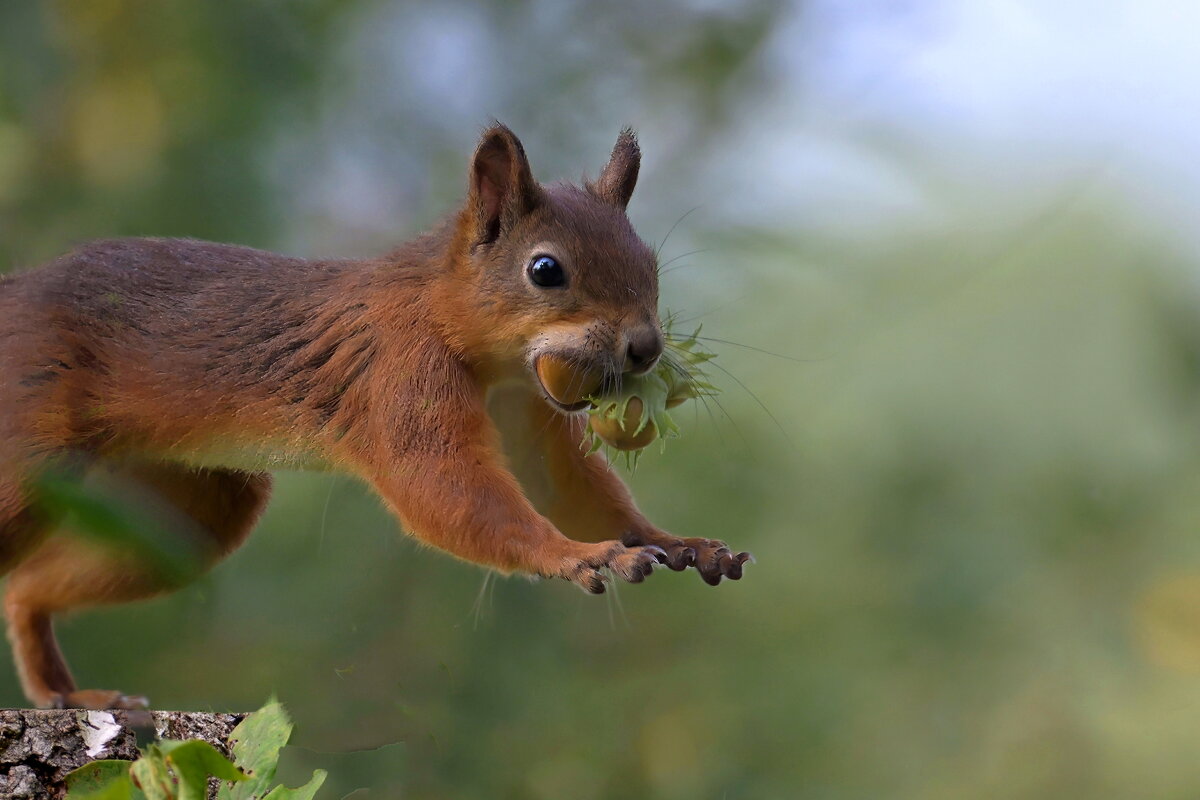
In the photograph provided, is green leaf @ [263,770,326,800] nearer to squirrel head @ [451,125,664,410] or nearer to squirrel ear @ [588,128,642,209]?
squirrel head @ [451,125,664,410]

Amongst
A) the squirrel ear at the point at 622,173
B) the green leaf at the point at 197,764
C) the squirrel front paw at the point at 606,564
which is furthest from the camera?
the squirrel ear at the point at 622,173

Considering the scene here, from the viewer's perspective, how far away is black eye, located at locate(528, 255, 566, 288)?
1374 mm

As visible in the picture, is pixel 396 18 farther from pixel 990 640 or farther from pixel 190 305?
pixel 990 640

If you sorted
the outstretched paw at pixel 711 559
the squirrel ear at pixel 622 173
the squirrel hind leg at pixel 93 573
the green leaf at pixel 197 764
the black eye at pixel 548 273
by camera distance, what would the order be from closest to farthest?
the green leaf at pixel 197 764, the outstretched paw at pixel 711 559, the black eye at pixel 548 273, the squirrel ear at pixel 622 173, the squirrel hind leg at pixel 93 573

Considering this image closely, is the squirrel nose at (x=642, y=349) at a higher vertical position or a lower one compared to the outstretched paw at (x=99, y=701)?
higher

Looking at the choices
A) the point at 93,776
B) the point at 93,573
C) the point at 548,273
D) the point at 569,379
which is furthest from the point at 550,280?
the point at 93,573

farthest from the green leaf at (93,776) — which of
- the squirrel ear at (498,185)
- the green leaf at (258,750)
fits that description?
the squirrel ear at (498,185)

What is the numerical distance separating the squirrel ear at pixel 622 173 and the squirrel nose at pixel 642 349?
11.4 inches

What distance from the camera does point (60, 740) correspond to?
1302mm

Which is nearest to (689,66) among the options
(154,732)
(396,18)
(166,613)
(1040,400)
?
(396,18)

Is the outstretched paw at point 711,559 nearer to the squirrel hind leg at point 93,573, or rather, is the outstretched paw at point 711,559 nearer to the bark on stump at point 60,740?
the bark on stump at point 60,740

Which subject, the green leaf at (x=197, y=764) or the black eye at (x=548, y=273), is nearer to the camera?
the green leaf at (x=197, y=764)

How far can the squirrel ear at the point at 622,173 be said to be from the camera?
1.53 meters

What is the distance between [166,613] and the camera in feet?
6.86
